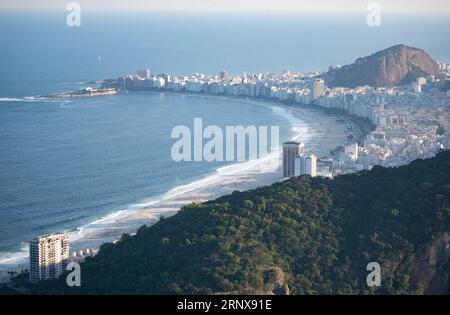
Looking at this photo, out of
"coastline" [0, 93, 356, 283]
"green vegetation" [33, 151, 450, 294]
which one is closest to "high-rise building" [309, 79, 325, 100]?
"coastline" [0, 93, 356, 283]

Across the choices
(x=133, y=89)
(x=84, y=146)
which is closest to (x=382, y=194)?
(x=84, y=146)

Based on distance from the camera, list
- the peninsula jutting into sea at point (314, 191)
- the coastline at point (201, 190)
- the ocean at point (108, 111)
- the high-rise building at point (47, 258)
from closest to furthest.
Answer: the peninsula jutting into sea at point (314, 191)
the high-rise building at point (47, 258)
the coastline at point (201, 190)
the ocean at point (108, 111)

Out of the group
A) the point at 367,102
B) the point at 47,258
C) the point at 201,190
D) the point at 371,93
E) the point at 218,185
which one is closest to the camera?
the point at 47,258

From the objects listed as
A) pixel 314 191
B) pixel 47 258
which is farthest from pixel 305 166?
pixel 47 258

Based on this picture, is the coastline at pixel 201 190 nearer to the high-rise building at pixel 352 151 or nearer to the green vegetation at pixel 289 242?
the high-rise building at pixel 352 151

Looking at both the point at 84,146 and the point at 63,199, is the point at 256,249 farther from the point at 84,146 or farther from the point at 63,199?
the point at 84,146

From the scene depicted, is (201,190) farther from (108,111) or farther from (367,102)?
(367,102)

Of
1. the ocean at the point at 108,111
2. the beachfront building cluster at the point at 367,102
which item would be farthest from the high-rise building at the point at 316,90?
the ocean at the point at 108,111
